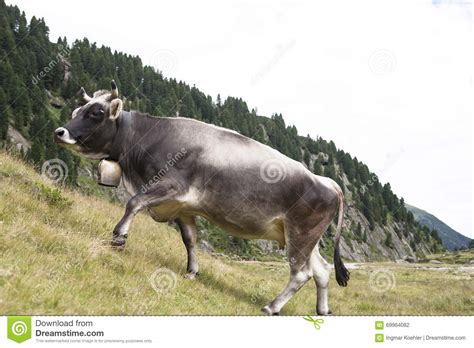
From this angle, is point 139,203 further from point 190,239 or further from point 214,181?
point 190,239

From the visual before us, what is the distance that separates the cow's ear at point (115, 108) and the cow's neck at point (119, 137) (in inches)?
6.9

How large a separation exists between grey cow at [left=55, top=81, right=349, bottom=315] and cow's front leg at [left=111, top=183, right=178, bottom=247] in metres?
0.02

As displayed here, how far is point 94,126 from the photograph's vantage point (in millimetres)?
9391

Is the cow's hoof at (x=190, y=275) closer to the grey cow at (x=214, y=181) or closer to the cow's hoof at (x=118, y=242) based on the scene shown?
the grey cow at (x=214, y=181)

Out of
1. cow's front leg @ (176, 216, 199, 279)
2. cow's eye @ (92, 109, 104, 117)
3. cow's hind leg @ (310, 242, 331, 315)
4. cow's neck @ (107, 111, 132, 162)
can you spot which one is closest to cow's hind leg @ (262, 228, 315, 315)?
cow's hind leg @ (310, 242, 331, 315)

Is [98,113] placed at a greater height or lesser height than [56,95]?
lesser

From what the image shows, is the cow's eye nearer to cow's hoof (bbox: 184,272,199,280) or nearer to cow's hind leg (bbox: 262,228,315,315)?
cow's hoof (bbox: 184,272,199,280)

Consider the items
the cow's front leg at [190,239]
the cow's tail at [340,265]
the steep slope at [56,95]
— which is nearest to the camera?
the cow's tail at [340,265]

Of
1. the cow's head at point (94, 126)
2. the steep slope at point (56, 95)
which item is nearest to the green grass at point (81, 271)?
the cow's head at point (94, 126)

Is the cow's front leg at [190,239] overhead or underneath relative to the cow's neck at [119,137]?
underneath

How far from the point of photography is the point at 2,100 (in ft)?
403

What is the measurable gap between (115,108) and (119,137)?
640 mm

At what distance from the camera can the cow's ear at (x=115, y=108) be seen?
9414 mm

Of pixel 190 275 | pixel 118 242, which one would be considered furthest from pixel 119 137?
pixel 190 275
